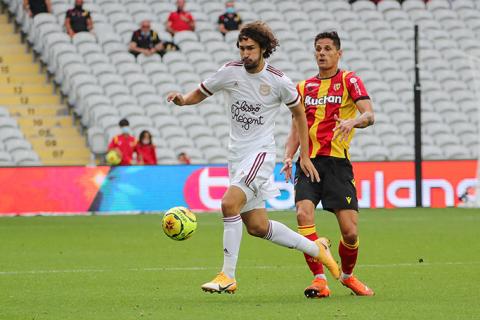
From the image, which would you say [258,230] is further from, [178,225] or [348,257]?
[348,257]

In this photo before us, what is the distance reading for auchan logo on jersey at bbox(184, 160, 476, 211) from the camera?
21.8m

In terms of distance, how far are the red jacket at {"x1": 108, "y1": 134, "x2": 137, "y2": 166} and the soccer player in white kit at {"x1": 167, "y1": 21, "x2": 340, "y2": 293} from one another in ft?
40.9

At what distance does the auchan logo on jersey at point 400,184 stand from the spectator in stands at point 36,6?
6686 mm

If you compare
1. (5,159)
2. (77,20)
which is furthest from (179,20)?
(5,159)

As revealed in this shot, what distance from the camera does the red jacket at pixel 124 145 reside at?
21.4 meters

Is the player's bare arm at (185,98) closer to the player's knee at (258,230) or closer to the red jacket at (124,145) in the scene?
the player's knee at (258,230)

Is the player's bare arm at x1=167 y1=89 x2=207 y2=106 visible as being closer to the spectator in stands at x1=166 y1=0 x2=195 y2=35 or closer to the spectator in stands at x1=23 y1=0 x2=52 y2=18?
the spectator in stands at x1=23 y1=0 x2=52 y2=18

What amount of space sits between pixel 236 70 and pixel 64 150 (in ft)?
51.5

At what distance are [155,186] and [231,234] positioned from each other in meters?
12.6

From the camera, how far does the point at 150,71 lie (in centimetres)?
2569

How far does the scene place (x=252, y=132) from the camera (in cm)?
897

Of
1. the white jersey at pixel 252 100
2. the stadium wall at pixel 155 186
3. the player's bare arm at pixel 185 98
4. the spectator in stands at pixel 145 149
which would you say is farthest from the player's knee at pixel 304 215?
the spectator in stands at pixel 145 149

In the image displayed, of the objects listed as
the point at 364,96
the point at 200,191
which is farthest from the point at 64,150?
the point at 364,96

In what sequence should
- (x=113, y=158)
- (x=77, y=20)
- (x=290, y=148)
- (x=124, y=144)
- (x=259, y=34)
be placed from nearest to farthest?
(x=259, y=34), (x=290, y=148), (x=113, y=158), (x=124, y=144), (x=77, y=20)
